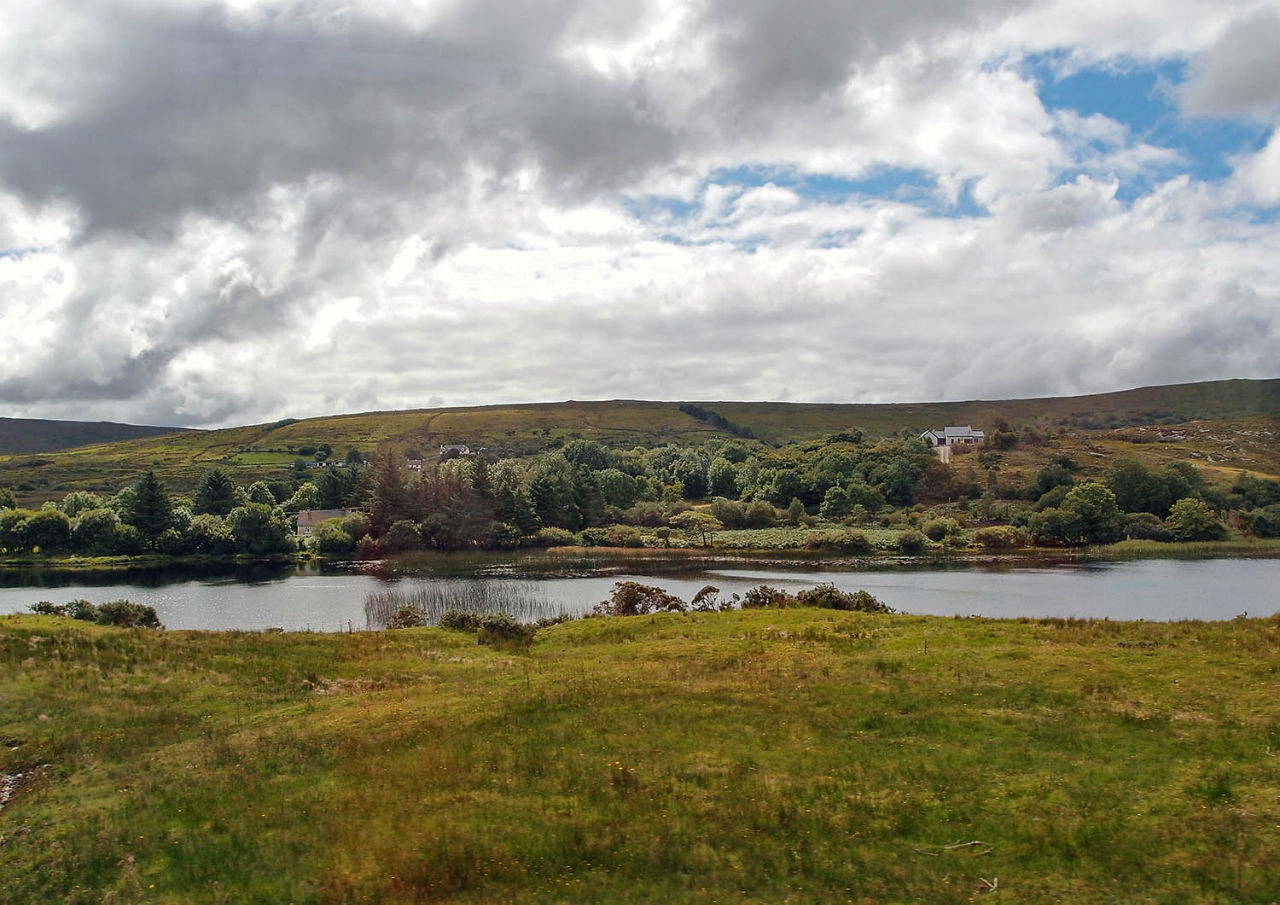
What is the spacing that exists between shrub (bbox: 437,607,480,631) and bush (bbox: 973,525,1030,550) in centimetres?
8069

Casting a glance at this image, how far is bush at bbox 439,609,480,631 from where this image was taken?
123ft

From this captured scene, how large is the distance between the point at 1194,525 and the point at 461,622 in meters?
95.7

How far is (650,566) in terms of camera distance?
300ft

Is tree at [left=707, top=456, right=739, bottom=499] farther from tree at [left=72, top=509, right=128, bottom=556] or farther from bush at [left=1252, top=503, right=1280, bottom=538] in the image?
tree at [left=72, top=509, right=128, bottom=556]

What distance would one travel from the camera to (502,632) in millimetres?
36406

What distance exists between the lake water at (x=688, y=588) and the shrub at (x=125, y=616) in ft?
42.0

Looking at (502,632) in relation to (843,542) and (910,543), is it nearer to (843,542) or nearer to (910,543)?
(910,543)

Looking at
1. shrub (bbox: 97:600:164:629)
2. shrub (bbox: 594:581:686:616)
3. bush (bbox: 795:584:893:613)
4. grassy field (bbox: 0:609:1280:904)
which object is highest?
grassy field (bbox: 0:609:1280:904)

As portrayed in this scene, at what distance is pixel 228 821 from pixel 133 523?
105 meters

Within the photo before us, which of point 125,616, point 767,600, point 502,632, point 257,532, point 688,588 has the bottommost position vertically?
point 688,588

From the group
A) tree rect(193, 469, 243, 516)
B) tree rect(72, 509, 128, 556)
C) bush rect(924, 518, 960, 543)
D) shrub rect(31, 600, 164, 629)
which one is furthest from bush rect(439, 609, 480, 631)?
tree rect(193, 469, 243, 516)

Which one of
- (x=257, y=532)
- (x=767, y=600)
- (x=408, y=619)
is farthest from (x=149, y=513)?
(x=767, y=600)

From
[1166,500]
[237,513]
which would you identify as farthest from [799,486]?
[237,513]

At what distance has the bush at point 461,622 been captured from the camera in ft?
123
